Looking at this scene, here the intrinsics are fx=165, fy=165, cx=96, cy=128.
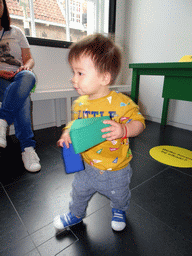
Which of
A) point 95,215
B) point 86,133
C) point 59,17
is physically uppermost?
point 59,17

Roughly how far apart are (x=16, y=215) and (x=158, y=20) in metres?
2.43

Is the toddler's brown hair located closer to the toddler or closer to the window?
the toddler

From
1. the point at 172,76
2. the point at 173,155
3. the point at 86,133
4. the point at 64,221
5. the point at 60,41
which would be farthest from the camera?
the point at 60,41

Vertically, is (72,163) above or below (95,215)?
above

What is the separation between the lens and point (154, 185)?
37.8 inches

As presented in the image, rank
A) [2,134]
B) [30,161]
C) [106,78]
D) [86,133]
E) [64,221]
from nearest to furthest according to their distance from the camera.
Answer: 1. [86,133]
2. [106,78]
3. [64,221]
4. [2,134]
5. [30,161]

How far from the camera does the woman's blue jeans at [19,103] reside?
1.07 m

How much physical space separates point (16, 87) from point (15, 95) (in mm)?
57

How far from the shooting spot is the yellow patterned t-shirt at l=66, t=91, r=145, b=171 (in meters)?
0.58

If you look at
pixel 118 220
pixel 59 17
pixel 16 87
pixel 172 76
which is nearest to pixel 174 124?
pixel 172 76

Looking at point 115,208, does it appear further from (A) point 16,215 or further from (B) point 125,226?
(A) point 16,215

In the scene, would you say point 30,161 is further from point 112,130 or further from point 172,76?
point 172,76

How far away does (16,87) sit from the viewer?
1096mm

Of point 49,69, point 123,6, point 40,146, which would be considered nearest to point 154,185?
point 40,146
